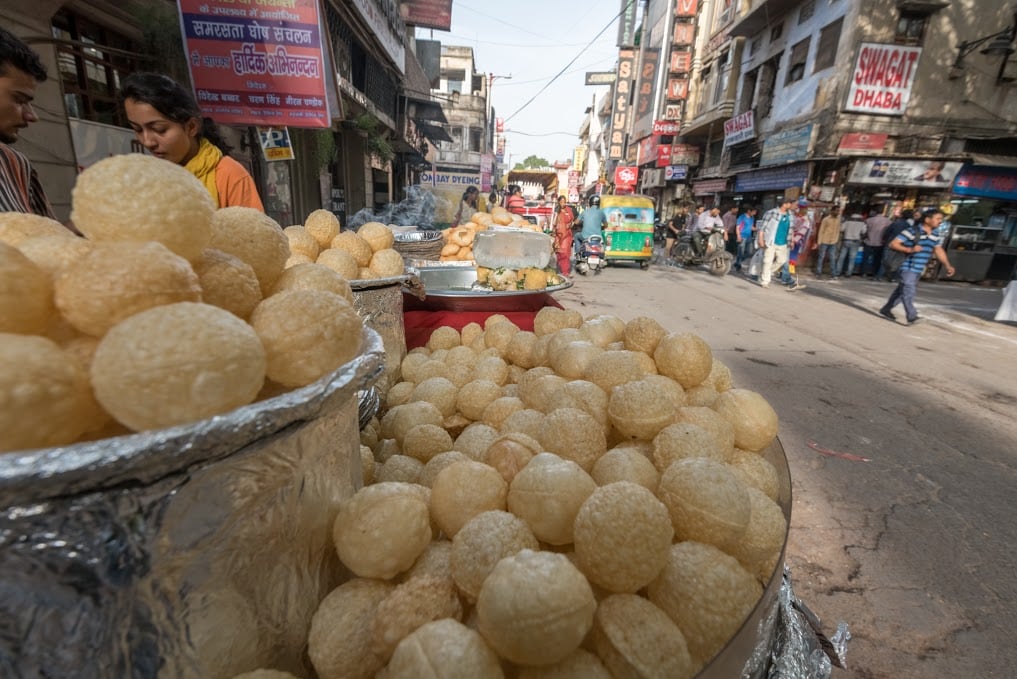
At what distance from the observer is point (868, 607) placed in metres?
2.25

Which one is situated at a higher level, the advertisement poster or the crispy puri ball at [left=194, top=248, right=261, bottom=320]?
the advertisement poster

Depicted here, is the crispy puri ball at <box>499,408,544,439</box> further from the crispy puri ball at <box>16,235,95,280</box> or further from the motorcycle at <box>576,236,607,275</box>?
the motorcycle at <box>576,236,607,275</box>

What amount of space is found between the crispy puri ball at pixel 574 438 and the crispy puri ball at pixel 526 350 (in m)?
0.76

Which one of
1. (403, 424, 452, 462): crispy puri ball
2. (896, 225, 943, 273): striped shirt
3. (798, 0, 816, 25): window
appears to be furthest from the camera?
(798, 0, 816, 25): window

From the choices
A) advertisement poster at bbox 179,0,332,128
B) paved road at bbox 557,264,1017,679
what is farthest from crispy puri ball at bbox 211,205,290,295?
advertisement poster at bbox 179,0,332,128

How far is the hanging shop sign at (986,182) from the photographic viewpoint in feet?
42.8

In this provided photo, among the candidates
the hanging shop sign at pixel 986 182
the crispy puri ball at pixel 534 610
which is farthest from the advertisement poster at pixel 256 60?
the hanging shop sign at pixel 986 182

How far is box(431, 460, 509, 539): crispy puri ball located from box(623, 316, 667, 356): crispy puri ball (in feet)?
3.52

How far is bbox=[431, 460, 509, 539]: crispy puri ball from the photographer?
3.66 ft

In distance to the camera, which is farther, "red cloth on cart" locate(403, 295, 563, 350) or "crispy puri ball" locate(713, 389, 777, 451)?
"red cloth on cart" locate(403, 295, 563, 350)

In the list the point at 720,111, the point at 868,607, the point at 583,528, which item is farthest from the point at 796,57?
the point at 583,528

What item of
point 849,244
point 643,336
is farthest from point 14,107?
point 849,244

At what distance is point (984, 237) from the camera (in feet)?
45.9

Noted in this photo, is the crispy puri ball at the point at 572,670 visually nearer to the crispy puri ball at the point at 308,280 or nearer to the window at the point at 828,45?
the crispy puri ball at the point at 308,280
